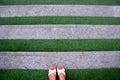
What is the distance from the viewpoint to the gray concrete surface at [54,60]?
368cm

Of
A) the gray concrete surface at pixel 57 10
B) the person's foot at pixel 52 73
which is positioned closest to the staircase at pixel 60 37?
the gray concrete surface at pixel 57 10

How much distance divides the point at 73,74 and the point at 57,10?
200 centimetres

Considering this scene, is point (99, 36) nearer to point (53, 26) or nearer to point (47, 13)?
point (53, 26)

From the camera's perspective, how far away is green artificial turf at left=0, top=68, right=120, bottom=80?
11.2ft

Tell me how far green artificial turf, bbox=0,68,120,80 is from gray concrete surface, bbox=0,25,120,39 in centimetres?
96

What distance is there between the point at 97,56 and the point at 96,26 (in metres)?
0.89

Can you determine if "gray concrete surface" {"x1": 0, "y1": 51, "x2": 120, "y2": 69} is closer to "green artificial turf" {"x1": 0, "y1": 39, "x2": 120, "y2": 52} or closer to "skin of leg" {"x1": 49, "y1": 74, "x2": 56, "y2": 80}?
"green artificial turf" {"x1": 0, "y1": 39, "x2": 120, "y2": 52}

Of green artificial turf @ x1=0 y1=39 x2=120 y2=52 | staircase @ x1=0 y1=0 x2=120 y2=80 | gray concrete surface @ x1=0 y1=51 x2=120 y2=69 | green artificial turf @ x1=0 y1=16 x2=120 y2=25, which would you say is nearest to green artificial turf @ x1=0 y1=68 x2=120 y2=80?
staircase @ x1=0 y1=0 x2=120 y2=80

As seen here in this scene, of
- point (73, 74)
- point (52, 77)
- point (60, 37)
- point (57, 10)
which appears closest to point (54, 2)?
point (57, 10)

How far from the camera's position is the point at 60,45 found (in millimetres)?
3971

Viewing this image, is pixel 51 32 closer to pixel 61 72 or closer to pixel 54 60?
pixel 54 60

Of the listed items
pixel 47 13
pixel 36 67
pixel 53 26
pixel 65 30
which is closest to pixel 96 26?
pixel 65 30

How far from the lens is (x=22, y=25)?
14.1 ft

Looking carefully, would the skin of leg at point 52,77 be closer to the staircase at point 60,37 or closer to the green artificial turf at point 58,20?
the staircase at point 60,37
